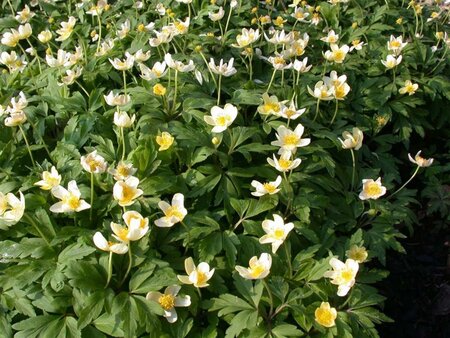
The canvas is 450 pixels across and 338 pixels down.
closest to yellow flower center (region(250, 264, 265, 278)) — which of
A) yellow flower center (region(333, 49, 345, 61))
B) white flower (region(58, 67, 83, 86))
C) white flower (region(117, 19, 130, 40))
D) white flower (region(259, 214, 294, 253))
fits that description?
white flower (region(259, 214, 294, 253))

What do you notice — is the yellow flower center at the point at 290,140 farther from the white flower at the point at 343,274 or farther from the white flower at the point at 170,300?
the white flower at the point at 170,300

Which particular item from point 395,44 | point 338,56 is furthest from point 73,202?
point 395,44

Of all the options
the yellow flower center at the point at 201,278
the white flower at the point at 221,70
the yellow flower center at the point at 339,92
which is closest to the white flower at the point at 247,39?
the white flower at the point at 221,70

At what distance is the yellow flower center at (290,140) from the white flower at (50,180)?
1.01 metres

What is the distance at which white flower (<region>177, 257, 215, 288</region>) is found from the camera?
2111mm

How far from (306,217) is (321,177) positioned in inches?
12.6

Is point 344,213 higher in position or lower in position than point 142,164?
lower

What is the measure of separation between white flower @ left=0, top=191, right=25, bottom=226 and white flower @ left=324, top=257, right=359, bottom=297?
3.96 ft

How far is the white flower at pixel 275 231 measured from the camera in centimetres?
226

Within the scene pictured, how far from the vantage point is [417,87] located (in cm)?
338

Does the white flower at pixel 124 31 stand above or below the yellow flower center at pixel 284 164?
below

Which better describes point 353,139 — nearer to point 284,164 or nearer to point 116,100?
point 284,164

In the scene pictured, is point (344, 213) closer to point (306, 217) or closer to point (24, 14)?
point (306, 217)

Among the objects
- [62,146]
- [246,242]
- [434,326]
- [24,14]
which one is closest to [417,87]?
[434,326]
